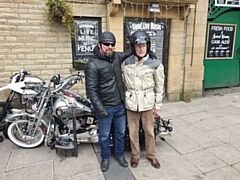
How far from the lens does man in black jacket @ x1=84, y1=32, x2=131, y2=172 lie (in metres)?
2.36

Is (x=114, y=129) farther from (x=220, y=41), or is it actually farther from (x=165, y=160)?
(x=220, y=41)

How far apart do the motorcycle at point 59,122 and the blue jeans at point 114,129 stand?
0.23m

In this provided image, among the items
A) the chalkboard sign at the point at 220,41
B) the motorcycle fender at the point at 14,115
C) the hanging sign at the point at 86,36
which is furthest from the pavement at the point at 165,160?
the chalkboard sign at the point at 220,41

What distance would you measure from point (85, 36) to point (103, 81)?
257 centimetres

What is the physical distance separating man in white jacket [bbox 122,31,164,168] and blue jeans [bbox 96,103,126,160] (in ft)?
0.38

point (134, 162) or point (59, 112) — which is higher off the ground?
point (59, 112)

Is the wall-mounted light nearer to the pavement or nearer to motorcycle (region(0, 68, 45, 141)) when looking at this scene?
the pavement

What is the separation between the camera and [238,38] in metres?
6.41

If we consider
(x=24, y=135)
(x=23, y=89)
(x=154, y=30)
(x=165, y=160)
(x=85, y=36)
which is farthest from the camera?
(x=154, y=30)

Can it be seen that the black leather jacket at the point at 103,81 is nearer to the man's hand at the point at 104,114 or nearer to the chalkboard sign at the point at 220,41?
the man's hand at the point at 104,114

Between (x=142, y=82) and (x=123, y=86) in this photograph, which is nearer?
(x=142, y=82)

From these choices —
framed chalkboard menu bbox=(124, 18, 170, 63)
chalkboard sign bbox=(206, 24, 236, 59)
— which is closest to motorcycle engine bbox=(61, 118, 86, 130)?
framed chalkboard menu bbox=(124, 18, 170, 63)

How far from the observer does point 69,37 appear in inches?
178

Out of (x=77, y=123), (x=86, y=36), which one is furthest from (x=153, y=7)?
Answer: (x=77, y=123)
